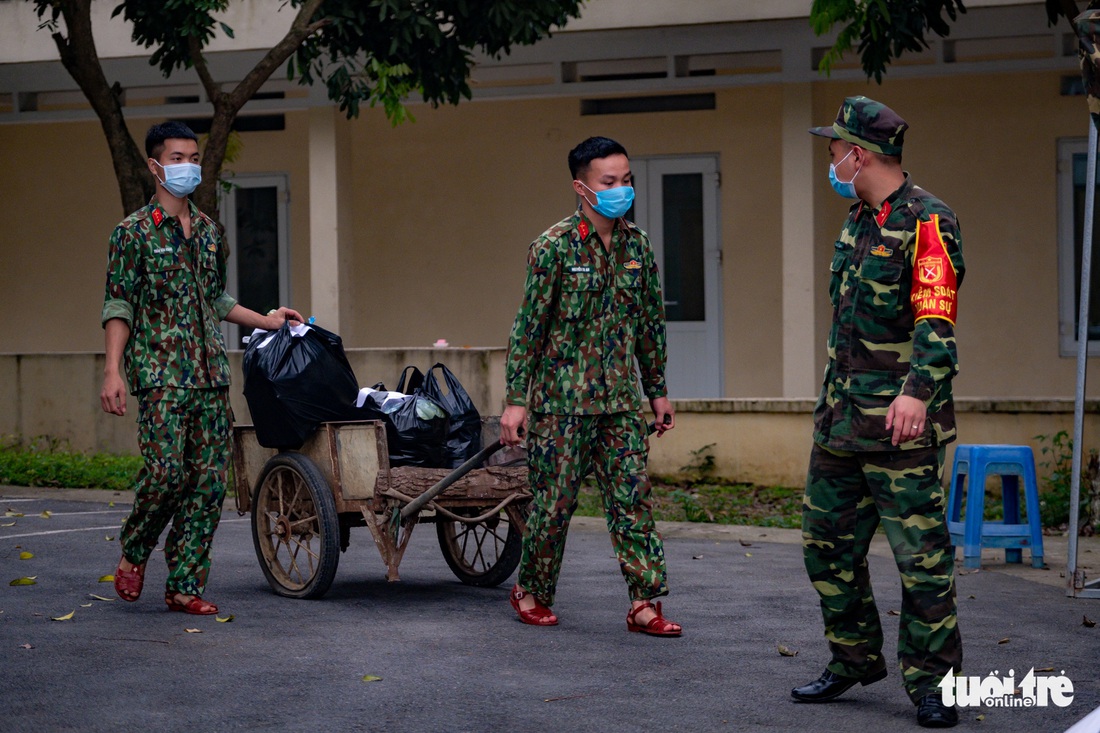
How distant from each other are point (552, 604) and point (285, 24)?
875 centimetres

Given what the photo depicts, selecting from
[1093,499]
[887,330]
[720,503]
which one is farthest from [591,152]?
[720,503]

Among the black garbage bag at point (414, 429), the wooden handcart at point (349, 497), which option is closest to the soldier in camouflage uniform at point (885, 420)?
the wooden handcart at point (349, 497)

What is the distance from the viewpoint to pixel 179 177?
636cm

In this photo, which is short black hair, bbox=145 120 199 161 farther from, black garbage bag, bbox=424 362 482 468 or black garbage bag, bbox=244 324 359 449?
black garbage bag, bbox=424 362 482 468

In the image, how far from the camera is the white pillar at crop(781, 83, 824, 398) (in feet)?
42.5

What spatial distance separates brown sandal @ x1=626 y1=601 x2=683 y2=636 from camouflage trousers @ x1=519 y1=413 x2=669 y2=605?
2.4 inches

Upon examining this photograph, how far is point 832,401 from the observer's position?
4.77 m

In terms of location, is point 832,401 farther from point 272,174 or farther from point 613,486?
point 272,174

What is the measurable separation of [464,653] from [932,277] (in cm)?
238

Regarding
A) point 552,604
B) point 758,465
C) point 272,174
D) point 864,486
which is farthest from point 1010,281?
point 864,486

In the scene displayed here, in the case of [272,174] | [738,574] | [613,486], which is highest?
[272,174]

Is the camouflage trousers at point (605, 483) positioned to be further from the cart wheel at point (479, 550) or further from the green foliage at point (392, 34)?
the green foliage at point (392, 34)

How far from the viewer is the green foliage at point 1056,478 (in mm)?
10430

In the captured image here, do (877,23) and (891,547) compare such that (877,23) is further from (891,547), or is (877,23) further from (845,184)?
(891,547)
